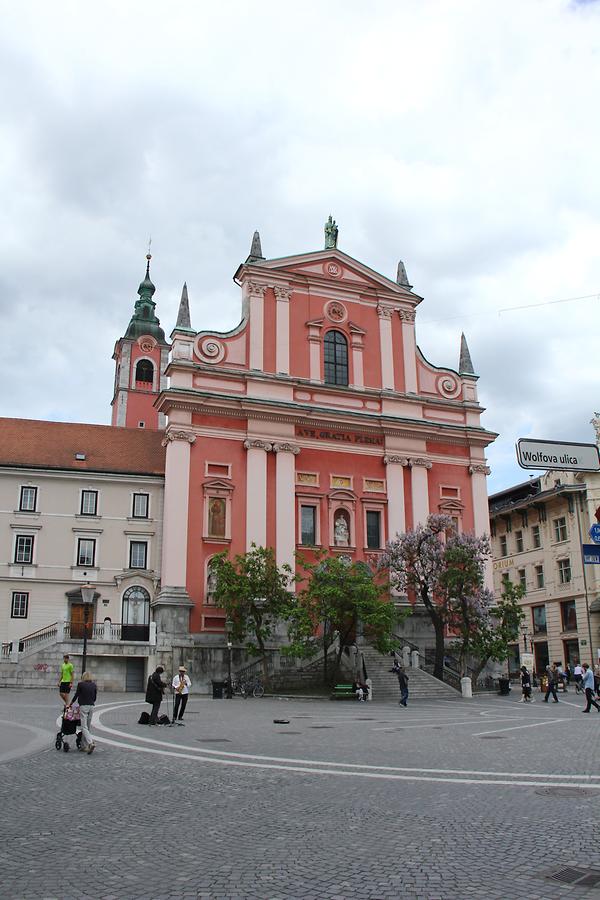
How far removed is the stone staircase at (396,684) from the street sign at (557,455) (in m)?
23.2

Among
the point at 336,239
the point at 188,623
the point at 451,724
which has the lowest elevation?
the point at 451,724

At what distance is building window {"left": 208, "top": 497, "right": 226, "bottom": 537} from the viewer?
134 ft

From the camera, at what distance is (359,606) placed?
110 feet

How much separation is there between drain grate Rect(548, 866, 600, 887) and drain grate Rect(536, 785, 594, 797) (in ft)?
11.4

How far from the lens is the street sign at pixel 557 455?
10.1 m

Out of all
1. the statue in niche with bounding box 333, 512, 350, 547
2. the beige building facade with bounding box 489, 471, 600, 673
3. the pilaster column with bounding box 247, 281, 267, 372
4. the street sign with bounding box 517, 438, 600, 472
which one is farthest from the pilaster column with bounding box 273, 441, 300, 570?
the street sign with bounding box 517, 438, 600, 472

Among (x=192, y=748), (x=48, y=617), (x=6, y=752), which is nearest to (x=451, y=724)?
(x=192, y=748)

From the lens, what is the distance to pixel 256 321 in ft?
147

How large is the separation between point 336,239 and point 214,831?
44818 millimetres

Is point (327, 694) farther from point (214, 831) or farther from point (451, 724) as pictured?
point (214, 831)

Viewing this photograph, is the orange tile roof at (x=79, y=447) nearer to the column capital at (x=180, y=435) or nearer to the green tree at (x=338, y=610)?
the column capital at (x=180, y=435)

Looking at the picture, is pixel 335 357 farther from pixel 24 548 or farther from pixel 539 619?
pixel 539 619

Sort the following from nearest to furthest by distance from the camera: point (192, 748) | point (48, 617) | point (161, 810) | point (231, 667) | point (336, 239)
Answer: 1. point (161, 810)
2. point (192, 748)
3. point (231, 667)
4. point (48, 617)
5. point (336, 239)

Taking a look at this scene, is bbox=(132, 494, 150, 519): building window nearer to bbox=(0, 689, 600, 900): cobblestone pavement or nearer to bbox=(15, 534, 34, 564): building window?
bbox=(15, 534, 34, 564): building window
